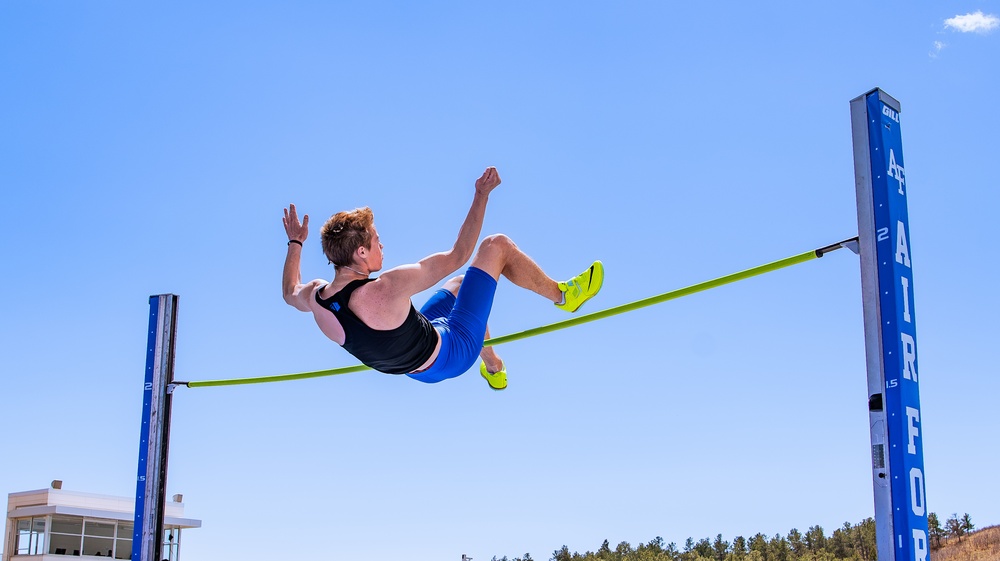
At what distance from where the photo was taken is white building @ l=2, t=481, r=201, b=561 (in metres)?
26.3

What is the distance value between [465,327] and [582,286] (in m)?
0.68

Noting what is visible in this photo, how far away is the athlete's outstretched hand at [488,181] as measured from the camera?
4574 mm

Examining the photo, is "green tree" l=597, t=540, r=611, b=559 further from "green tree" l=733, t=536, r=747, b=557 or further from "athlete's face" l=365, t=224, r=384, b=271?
"athlete's face" l=365, t=224, r=384, b=271

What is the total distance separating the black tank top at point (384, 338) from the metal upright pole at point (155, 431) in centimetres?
272

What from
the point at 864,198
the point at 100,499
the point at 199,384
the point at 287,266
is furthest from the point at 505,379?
the point at 100,499

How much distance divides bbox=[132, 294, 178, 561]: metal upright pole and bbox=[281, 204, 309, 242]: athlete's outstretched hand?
7.26ft

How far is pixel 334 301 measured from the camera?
15.3ft

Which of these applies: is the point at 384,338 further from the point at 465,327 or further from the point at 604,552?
the point at 604,552

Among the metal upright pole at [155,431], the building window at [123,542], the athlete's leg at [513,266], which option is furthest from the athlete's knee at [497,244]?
the building window at [123,542]

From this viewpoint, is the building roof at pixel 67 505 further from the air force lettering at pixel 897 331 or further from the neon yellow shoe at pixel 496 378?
the air force lettering at pixel 897 331

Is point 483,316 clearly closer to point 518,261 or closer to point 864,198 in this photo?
point 518,261

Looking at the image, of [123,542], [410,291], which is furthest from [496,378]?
[123,542]

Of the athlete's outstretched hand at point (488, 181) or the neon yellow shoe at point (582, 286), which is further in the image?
the neon yellow shoe at point (582, 286)

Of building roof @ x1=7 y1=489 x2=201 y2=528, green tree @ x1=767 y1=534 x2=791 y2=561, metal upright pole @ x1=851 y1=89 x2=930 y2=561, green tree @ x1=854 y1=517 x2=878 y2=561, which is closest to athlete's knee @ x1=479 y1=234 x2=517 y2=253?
metal upright pole @ x1=851 y1=89 x2=930 y2=561
